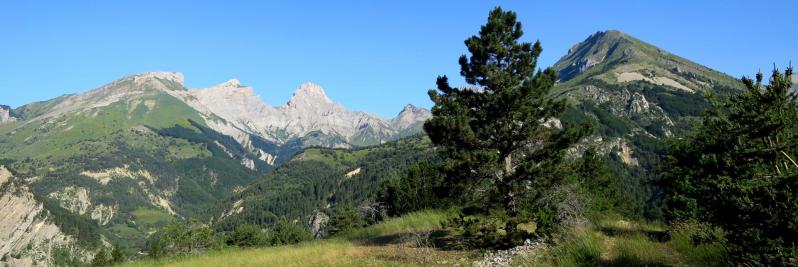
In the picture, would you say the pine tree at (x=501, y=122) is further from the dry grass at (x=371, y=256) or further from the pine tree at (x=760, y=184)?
the pine tree at (x=760, y=184)

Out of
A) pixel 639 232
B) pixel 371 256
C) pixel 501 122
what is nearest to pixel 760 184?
pixel 639 232

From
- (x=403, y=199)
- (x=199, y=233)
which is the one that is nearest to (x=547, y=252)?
(x=199, y=233)

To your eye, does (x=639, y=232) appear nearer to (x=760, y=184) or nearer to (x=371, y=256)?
(x=371, y=256)

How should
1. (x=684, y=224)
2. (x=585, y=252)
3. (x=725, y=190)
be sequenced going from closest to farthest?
1. (x=725, y=190)
2. (x=585, y=252)
3. (x=684, y=224)

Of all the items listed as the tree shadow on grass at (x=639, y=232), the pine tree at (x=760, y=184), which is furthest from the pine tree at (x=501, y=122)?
the pine tree at (x=760, y=184)

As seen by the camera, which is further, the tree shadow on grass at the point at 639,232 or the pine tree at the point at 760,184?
the tree shadow on grass at the point at 639,232

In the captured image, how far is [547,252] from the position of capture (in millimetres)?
15453

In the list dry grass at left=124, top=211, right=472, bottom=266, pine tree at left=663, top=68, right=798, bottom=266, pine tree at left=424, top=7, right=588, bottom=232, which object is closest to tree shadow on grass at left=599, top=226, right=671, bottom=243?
pine tree at left=424, top=7, right=588, bottom=232

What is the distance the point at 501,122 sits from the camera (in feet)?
89.5

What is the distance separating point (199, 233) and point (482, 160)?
54.3 metres

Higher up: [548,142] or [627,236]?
[548,142]

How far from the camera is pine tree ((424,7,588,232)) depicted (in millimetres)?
26203

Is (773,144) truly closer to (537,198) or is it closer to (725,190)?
(725,190)

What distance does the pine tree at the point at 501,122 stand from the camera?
2620 cm
